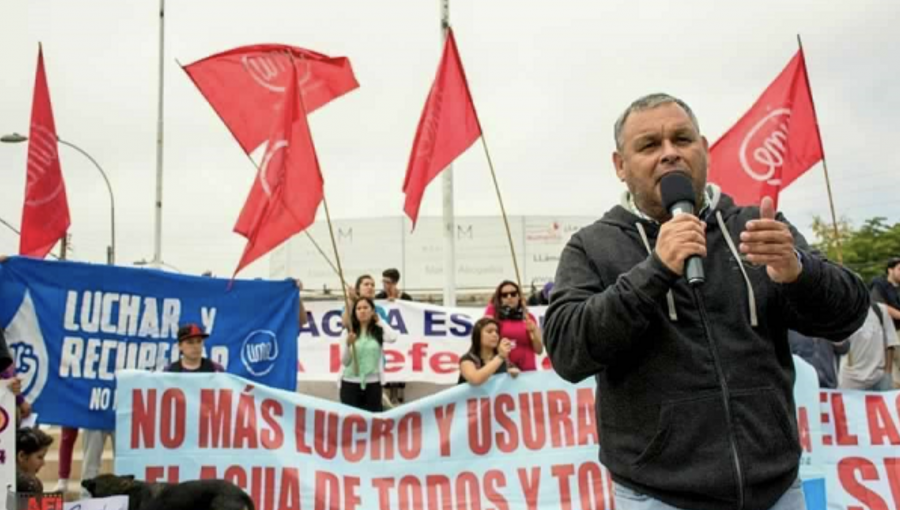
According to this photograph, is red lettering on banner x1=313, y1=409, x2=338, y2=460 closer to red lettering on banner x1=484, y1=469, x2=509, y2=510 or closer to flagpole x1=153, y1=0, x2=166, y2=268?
red lettering on banner x1=484, y1=469, x2=509, y2=510

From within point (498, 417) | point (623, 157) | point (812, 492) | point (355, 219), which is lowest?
point (812, 492)

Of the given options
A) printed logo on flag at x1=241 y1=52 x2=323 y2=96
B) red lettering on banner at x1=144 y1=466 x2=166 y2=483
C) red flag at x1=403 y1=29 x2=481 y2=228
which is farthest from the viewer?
printed logo on flag at x1=241 y1=52 x2=323 y2=96

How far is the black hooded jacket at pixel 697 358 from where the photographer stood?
1828 millimetres

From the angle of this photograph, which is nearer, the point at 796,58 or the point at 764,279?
the point at 764,279

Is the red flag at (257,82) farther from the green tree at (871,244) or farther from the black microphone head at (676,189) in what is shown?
the green tree at (871,244)

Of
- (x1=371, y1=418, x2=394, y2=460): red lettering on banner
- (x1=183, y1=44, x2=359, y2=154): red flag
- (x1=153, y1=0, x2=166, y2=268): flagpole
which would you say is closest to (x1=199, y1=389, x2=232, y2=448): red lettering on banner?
(x1=371, y1=418, x2=394, y2=460): red lettering on banner

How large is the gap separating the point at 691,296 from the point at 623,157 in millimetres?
331

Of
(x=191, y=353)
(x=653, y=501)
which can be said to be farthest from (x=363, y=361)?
(x=653, y=501)

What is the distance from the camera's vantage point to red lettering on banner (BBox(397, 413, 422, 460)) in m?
6.14

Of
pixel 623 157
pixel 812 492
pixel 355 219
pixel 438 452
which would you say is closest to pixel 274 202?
pixel 438 452

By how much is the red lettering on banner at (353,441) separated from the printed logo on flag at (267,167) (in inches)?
86.8

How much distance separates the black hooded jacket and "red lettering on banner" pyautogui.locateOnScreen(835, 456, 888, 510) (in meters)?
4.81

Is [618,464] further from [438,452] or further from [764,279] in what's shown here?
[438,452]

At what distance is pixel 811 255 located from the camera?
190 centimetres
